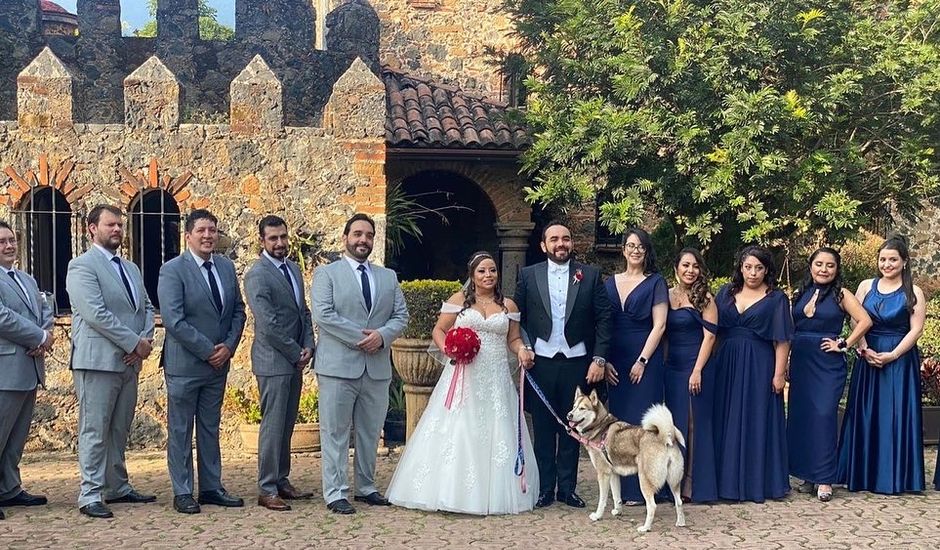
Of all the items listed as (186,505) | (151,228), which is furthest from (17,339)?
(151,228)

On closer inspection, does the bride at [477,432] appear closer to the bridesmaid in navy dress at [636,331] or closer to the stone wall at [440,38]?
the bridesmaid in navy dress at [636,331]

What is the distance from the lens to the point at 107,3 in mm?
14586

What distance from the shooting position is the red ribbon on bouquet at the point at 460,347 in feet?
22.0

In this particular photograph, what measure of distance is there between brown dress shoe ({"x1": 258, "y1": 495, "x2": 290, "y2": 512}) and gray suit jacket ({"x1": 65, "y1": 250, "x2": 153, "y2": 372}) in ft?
4.02

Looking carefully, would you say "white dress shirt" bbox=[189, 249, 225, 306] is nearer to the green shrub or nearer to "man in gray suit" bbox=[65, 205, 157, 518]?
"man in gray suit" bbox=[65, 205, 157, 518]

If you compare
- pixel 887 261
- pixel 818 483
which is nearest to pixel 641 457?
pixel 818 483

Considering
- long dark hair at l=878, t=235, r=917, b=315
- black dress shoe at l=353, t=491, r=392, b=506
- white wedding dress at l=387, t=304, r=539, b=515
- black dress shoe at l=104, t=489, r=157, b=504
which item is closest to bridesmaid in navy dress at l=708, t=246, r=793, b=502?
long dark hair at l=878, t=235, r=917, b=315

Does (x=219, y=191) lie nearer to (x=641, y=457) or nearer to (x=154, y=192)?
(x=154, y=192)

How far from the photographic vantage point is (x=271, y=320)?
665 cm

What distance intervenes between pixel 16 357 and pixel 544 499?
11.3 feet

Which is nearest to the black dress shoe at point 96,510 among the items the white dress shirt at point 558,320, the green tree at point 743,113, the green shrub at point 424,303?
the white dress shirt at point 558,320

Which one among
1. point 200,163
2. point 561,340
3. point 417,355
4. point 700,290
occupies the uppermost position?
point 200,163

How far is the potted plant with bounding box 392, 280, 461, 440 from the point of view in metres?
8.46

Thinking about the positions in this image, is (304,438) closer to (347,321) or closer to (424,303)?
(424,303)
